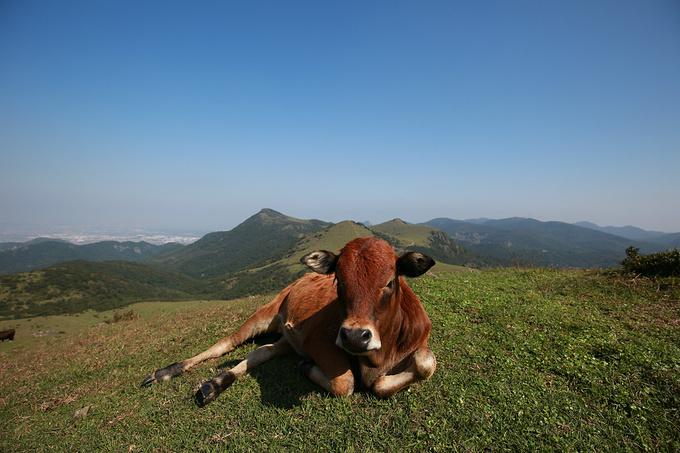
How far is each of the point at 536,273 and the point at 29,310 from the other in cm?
14238

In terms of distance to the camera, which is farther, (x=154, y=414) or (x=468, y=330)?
(x=468, y=330)

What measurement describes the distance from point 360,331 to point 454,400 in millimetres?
1839

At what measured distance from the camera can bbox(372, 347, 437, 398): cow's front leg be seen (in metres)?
3.93

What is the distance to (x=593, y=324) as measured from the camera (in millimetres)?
5461

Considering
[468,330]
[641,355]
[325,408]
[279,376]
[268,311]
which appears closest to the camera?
[325,408]

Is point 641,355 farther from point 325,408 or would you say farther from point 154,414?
point 154,414

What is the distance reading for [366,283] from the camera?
11.6 ft

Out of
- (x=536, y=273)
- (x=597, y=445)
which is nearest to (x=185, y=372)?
(x=597, y=445)

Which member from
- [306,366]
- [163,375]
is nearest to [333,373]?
[306,366]

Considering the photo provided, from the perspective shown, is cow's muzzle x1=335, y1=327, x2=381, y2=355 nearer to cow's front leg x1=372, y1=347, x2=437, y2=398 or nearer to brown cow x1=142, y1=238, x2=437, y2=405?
brown cow x1=142, y1=238, x2=437, y2=405

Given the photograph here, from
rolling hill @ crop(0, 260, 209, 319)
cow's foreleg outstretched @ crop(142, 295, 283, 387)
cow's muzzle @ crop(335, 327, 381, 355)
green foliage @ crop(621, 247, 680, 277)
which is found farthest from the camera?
rolling hill @ crop(0, 260, 209, 319)

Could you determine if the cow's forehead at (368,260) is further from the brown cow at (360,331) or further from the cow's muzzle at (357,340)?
the cow's muzzle at (357,340)

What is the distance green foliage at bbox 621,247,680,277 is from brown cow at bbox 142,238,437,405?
802 cm

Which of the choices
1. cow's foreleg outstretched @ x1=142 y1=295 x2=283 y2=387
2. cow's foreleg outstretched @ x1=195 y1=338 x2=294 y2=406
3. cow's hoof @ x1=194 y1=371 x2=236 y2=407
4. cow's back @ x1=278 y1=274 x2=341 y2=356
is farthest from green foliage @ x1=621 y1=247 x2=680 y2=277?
cow's hoof @ x1=194 y1=371 x2=236 y2=407
